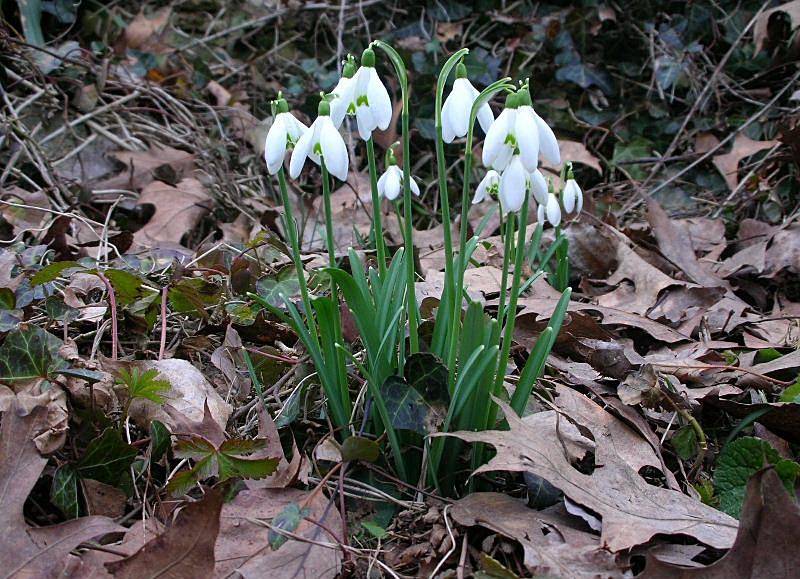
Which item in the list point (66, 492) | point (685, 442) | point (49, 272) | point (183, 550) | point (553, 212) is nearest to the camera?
point (183, 550)

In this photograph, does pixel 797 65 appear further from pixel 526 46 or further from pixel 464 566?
pixel 464 566

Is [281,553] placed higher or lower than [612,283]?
higher

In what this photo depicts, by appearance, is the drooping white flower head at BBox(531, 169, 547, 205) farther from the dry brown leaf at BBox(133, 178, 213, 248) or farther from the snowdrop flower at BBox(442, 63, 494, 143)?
the dry brown leaf at BBox(133, 178, 213, 248)

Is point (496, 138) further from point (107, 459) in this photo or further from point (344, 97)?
point (107, 459)

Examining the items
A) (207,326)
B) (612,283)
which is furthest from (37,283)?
(612,283)

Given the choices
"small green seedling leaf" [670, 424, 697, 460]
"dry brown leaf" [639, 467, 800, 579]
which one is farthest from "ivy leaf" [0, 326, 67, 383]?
"small green seedling leaf" [670, 424, 697, 460]

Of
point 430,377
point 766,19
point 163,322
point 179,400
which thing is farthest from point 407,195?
point 766,19
